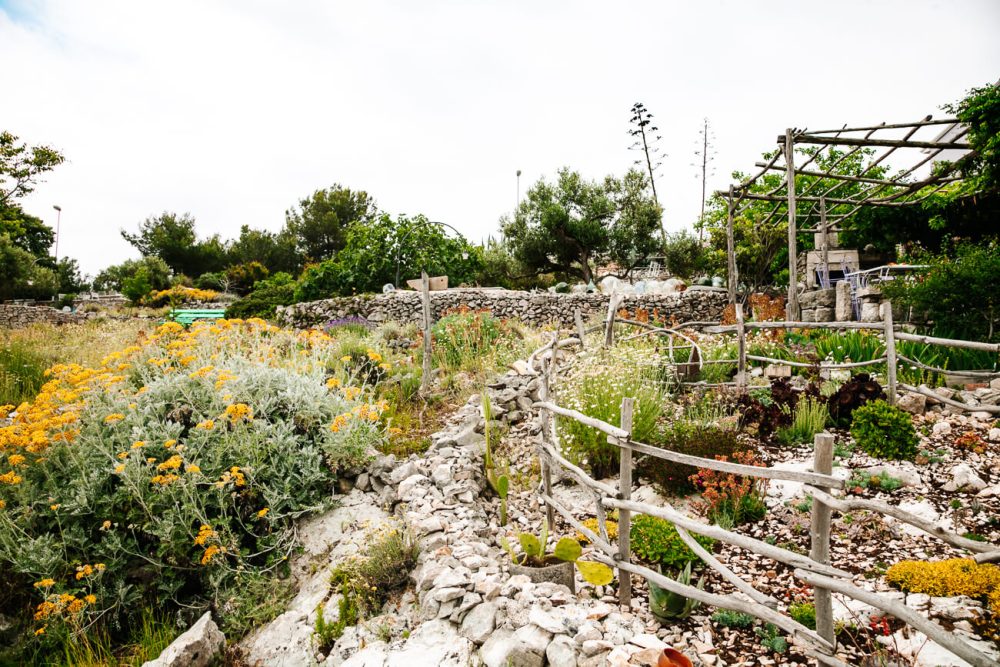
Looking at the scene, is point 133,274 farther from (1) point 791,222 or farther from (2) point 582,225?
(1) point 791,222

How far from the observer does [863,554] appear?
10.4 ft

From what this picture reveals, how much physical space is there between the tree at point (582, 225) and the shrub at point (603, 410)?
1419cm

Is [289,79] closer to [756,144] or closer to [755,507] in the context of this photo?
[755,507]

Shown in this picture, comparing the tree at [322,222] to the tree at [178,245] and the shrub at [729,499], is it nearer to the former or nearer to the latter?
the tree at [178,245]

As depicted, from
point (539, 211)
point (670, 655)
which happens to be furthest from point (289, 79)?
point (539, 211)

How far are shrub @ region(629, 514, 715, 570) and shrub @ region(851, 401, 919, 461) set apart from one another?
7.30 ft

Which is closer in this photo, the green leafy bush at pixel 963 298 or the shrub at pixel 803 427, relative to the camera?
the shrub at pixel 803 427

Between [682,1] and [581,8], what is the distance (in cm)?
146

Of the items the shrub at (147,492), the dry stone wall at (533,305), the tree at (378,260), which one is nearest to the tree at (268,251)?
the tree at (378,260)

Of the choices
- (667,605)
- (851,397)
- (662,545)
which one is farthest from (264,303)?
(667,605)

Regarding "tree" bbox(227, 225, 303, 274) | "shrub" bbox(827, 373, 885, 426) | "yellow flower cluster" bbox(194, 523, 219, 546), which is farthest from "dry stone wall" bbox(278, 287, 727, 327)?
"tree" bbox(227, 225, 303, 274)

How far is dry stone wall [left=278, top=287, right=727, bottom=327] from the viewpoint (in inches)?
533

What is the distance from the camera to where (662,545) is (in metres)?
3.12

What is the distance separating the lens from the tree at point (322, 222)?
33.5 meters
